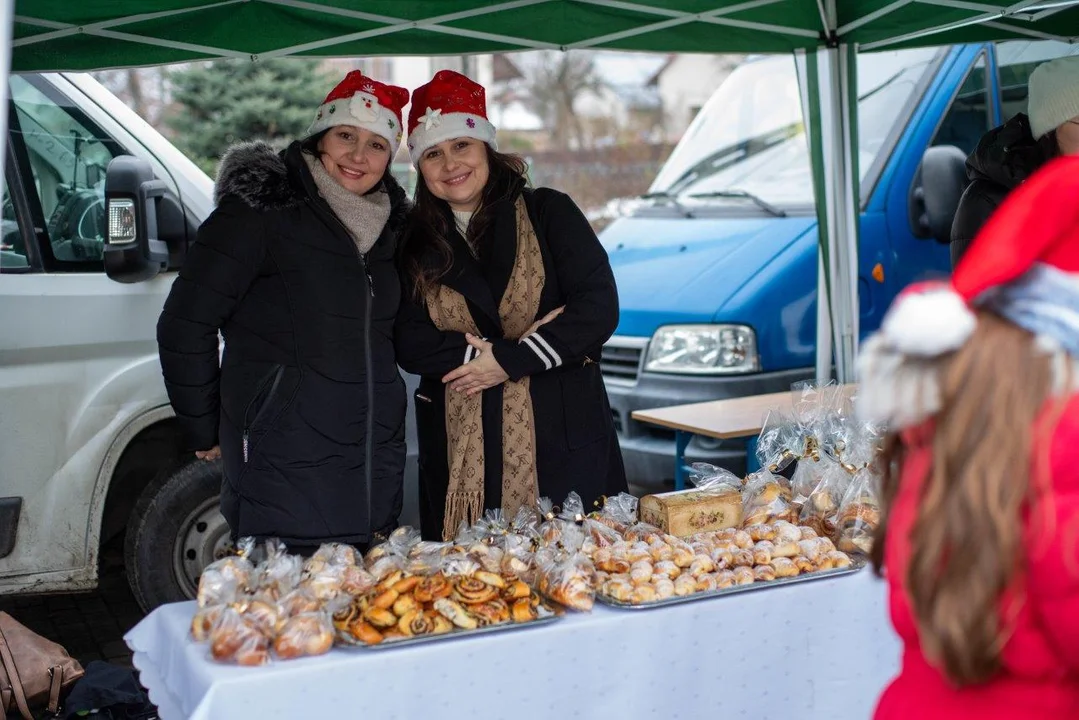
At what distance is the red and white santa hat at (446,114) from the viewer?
3393 mm

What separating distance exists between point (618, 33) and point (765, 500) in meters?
2.09

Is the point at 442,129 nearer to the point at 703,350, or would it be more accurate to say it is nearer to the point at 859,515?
the point at 859,515

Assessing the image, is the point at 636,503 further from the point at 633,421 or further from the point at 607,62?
the point at 607,62

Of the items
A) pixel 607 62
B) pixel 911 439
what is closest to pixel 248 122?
pixel 607 62

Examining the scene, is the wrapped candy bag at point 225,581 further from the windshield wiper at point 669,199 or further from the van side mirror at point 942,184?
the windshield wiper at point 669,199

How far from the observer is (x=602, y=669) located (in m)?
2.39

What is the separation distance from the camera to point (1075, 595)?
52.4 inches

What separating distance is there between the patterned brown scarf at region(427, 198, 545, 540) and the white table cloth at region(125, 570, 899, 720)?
3.32ft

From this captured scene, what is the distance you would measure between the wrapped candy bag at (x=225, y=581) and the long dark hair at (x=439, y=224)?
110 cm

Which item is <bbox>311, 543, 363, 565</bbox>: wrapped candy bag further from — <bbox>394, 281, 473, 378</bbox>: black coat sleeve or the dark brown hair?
the dark brown hair

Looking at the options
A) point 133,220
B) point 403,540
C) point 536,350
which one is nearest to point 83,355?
point 133,220

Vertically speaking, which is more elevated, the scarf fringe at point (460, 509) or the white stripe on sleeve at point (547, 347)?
the white stripe on sleeve at point (547, 347)

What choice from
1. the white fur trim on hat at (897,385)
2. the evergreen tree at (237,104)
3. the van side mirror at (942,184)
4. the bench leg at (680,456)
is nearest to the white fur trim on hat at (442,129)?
the bench leg at (680,456)

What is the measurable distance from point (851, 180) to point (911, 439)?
3.43 meters
